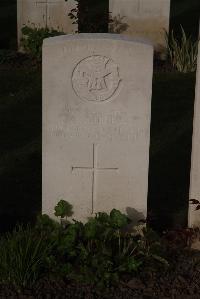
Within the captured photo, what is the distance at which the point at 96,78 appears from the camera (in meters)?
5.20

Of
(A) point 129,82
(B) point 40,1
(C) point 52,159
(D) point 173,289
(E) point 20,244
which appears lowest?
(D) point 173,289

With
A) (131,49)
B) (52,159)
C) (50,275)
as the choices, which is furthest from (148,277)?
(131,49)

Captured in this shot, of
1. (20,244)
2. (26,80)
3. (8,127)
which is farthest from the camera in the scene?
(26,80)

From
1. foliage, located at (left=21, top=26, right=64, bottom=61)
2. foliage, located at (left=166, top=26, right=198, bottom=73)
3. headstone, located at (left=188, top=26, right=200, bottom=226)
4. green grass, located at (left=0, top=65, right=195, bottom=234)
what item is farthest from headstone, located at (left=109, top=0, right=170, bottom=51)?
headstone, located at (left=188, top=26, right=200, bottom=226)

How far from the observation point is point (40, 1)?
459 inches

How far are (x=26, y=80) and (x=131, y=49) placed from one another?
5.33 metres

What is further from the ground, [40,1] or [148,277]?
[40,1]

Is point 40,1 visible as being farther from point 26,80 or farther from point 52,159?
point 52,159

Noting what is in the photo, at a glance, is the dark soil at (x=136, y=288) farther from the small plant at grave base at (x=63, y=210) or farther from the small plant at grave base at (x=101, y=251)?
the small plant at grave base at (x=63, y=210)

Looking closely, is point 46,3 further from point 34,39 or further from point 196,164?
point 196,164

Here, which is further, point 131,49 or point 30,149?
point 30,149

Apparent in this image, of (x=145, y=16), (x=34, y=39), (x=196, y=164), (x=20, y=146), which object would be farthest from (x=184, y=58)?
(x=196, y=164)

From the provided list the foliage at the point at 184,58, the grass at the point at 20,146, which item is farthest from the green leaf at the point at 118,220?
the foliage at the point at 184,58

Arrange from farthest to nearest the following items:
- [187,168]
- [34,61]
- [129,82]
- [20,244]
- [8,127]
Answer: [34,61], [8,127], [187,168], [129,82], [20,244]
